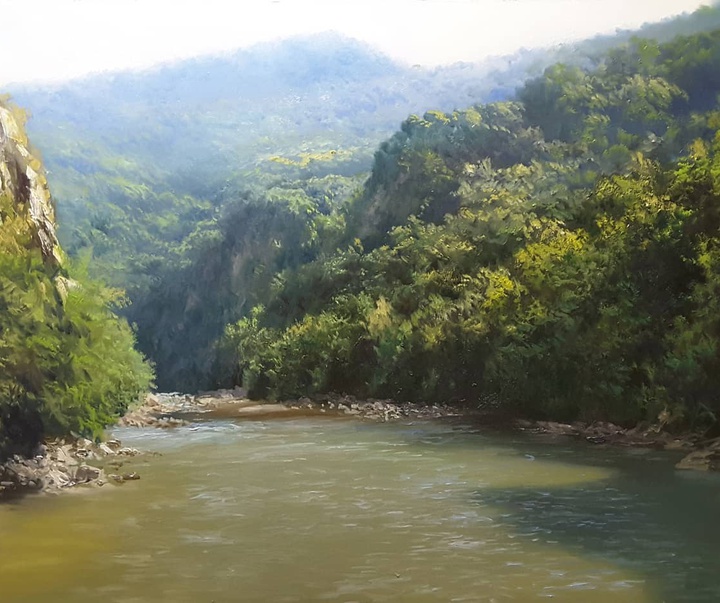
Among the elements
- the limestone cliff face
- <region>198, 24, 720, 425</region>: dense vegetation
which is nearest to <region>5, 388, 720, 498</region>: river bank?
<region>198, 24, 720, 425</region>: dense vegetation

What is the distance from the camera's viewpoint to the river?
A: 13641 mm

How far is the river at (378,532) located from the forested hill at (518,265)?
6.74 meters

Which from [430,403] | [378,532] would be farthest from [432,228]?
[378,532]

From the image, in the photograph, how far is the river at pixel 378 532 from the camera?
44.8 ft

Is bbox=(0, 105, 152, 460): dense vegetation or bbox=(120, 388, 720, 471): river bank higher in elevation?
bbox=(0, 105, 152, 460): dense vegetation

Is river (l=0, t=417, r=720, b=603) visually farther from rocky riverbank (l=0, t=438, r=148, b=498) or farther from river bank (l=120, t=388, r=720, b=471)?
river bank (l=120, t=388, r=720, b=471)

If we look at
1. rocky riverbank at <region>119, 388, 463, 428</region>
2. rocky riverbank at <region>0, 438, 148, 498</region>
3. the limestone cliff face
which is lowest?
rocky riverbank at <region>119, 388, 463, 428</region>

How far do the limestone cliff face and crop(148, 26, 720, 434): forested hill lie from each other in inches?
788

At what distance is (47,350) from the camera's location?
23766 mm

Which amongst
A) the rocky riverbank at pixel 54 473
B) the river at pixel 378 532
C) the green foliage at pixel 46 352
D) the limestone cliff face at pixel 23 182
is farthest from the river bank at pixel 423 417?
the green foliage at pixel 46 352

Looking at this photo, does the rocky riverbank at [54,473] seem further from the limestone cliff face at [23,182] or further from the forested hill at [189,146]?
the forested hill at [189,146]

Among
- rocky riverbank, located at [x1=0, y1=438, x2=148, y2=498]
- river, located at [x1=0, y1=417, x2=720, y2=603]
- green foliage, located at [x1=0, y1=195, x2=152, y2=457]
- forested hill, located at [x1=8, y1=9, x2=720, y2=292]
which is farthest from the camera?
forested hill, located at [x1=8, y1=9, x2=720, y2=292]

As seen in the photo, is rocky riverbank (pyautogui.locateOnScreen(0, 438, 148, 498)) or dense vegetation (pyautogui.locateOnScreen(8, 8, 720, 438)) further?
dense vegetation (pyautogui.locateOnScreen(8, 8, 720, 438))

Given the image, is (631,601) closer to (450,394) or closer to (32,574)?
(32,574)
